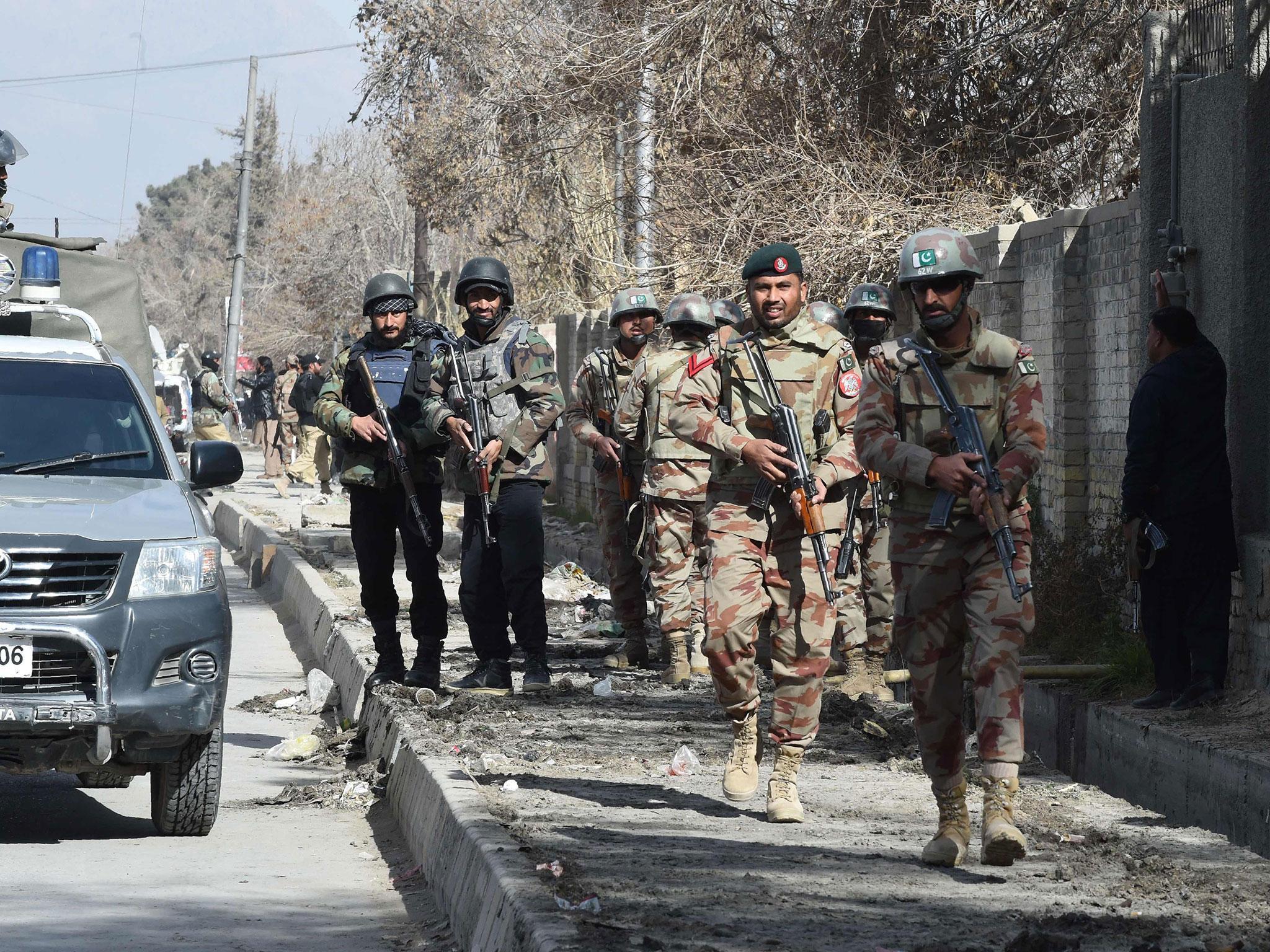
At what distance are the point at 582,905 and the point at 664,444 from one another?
187 inches

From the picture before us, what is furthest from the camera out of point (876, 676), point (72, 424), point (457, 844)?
point (876, 676)

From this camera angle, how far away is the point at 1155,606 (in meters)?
7.73

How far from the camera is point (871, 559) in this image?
9133 mm

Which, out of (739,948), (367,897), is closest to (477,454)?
(367,897)

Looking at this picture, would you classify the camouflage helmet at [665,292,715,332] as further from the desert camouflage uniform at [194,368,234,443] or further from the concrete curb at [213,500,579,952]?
the desert camouflage uniform at [194,368,234,443]

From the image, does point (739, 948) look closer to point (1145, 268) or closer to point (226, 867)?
point (226, 867)

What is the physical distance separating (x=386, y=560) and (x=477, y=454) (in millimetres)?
813

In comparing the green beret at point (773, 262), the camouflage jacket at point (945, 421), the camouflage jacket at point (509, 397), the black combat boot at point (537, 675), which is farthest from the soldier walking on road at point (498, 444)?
the camouflage jacket at point (945, 421)

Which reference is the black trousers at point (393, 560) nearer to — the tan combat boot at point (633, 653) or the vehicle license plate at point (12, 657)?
the tan combat boot at point (633, 653)

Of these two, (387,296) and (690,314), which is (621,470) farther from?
(387,296)

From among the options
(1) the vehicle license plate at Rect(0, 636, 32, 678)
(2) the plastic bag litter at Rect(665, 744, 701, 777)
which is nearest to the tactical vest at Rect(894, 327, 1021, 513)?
(2) the plastic bag litter at Rect(665, 744, 701, 777)

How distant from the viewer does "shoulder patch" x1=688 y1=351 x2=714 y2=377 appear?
243 inches

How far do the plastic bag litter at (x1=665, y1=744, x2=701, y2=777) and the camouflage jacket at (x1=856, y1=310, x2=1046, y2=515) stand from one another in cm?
199

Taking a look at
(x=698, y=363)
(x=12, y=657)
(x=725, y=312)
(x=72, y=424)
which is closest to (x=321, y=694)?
(x=725, y=312)
